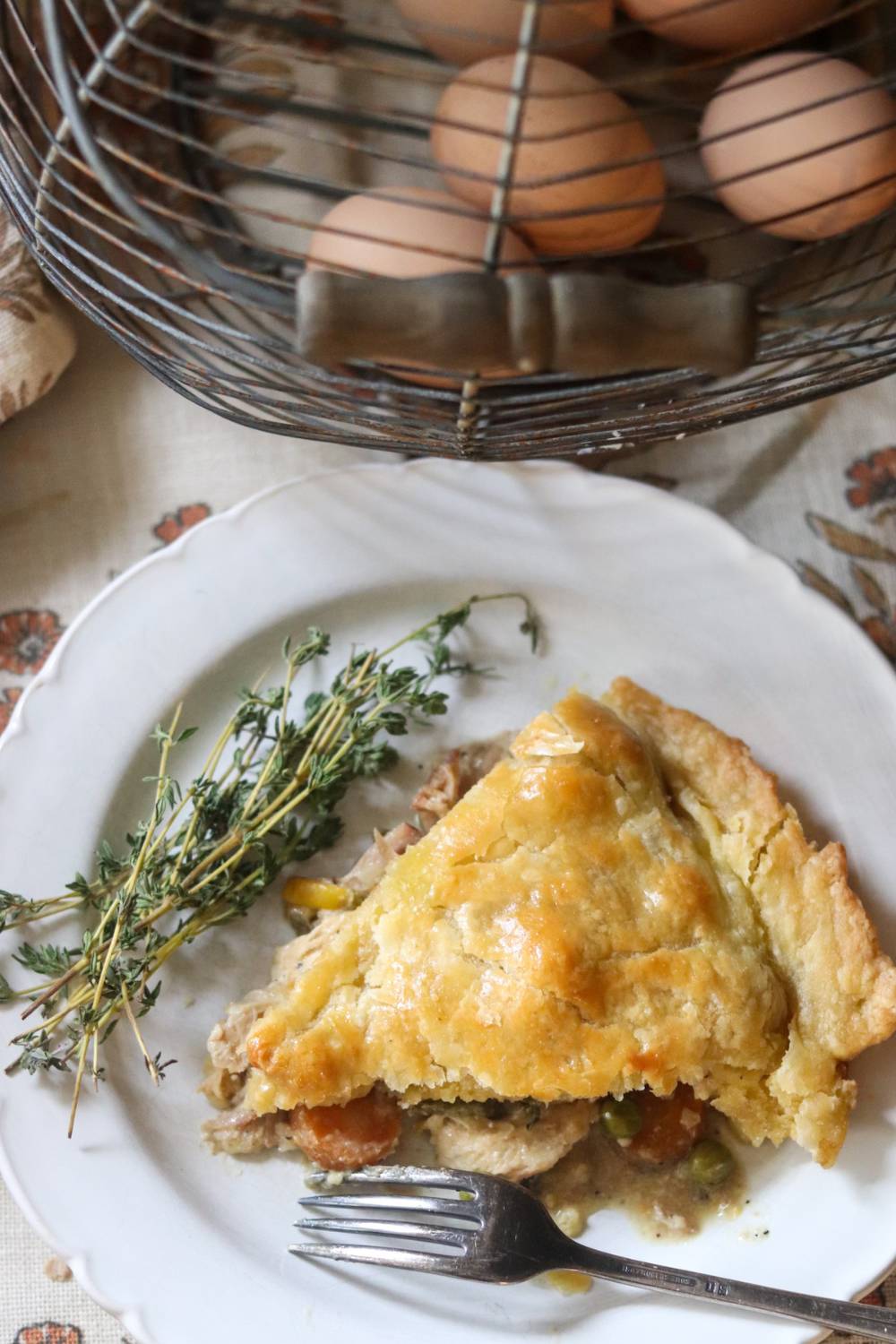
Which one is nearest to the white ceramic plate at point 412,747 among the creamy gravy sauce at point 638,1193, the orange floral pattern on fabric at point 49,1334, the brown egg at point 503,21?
the creamy gravy sauce at point 638,1193

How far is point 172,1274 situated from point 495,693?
3.99ft

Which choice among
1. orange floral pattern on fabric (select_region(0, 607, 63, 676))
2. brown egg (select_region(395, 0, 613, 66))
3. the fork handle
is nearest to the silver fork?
the fork handle

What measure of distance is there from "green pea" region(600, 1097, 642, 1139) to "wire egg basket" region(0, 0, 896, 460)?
1.18 m

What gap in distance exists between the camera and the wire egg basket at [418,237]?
1.39m

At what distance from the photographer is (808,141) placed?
201 centimetres

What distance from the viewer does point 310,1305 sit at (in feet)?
7.23

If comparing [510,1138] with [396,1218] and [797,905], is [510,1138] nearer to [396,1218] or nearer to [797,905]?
[396,1218]

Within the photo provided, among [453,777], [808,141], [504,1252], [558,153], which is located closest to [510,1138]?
[504,1252]

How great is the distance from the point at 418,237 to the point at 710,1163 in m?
1.69

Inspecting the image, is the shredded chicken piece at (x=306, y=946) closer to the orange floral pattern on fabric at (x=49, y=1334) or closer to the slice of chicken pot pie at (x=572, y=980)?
the slice of chicken pot pie at (x=572, y=980)

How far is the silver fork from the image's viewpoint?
6.85 ft

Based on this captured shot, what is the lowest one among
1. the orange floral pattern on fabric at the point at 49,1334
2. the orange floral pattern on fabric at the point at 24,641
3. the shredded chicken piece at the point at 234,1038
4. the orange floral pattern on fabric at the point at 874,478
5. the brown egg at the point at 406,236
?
the orange floral pattern on fabric at the point at 49,1334

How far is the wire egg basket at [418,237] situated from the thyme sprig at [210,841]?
50 centimetres

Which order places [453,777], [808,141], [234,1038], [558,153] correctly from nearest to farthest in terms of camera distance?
[558,153]
[808,141]
[234,1038]
[453,777]
